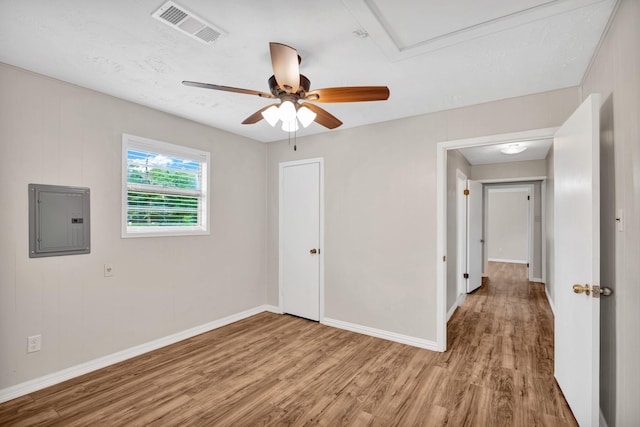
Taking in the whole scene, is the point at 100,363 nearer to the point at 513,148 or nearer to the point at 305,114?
the point at 305,114

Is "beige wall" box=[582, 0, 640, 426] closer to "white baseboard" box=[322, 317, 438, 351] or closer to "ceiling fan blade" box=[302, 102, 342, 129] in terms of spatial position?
"white baseboard" box=[322, 317, 438, 351]

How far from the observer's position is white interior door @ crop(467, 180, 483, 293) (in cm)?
559

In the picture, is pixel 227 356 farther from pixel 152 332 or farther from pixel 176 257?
pixel 176 257

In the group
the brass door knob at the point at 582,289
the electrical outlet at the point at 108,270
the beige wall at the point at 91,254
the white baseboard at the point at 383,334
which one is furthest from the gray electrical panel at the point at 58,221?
the brass door knob at the point at 582,289

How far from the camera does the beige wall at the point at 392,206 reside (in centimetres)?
305

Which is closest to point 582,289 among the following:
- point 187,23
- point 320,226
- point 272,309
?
point 320,226

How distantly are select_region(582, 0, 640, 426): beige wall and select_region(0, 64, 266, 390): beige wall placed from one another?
3.71 meters

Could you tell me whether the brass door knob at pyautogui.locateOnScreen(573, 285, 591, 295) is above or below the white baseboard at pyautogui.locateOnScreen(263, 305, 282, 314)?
above

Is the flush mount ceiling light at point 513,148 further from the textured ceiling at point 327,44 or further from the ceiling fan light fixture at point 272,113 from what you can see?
the ceiling fan light fixture at point 272,113

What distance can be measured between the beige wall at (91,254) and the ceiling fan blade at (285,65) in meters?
2.05

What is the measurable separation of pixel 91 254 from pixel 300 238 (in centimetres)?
238

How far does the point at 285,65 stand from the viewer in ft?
5.58

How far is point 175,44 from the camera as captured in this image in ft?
6.68

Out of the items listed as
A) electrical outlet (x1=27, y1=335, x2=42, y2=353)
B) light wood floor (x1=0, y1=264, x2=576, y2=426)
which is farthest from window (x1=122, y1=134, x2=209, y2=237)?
light wood floor (x1=0, y1=264, x2=576, y2=426)
